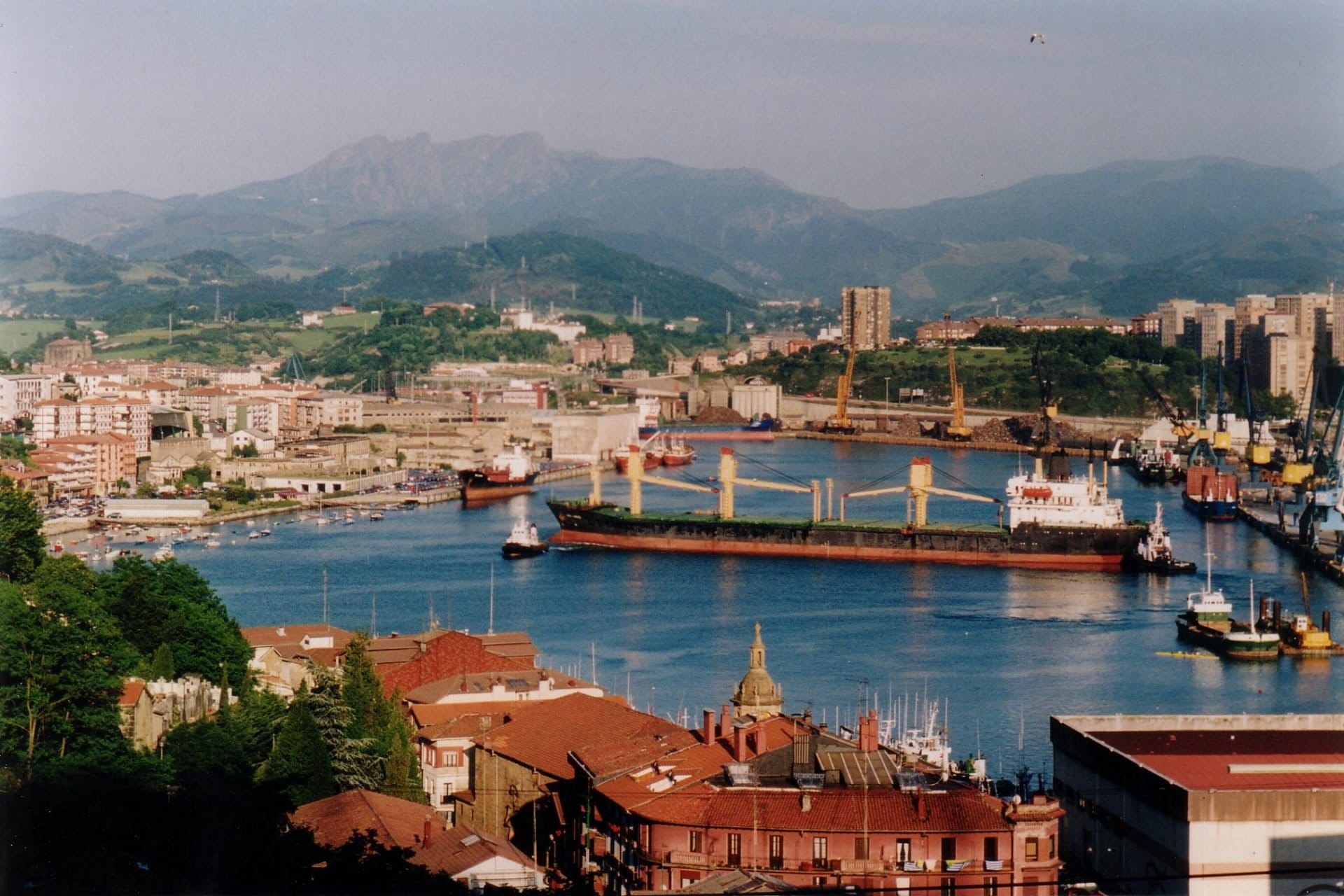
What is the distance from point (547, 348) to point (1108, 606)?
41510mm

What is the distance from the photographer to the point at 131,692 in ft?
24.4

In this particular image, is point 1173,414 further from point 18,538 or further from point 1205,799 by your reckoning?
point 1205,799

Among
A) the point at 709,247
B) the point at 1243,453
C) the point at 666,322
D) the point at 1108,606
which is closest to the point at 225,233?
the point at 709,247

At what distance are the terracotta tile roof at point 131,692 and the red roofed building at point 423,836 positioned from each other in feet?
3.73

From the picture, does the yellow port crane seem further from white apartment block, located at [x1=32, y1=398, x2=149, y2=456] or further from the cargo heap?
the cargo heap

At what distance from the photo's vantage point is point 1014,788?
297 inches

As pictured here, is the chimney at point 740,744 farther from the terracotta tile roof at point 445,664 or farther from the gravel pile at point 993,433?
the gravel pile at point 993,433

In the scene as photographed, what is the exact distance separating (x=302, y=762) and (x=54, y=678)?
2.68ft

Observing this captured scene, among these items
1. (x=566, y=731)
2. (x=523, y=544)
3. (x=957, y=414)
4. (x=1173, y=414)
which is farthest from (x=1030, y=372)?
(x=566, y=731)

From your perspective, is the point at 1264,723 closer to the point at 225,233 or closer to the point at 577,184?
the point at 225,233

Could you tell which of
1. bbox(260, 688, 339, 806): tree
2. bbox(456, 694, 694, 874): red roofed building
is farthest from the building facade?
bbox(260, 688, 339, 806): tree

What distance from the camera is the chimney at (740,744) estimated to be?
20.2ft

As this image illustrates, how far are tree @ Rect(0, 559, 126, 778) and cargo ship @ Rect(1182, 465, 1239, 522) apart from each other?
1601 cm

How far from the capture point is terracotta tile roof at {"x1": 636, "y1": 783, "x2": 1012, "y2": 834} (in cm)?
553
